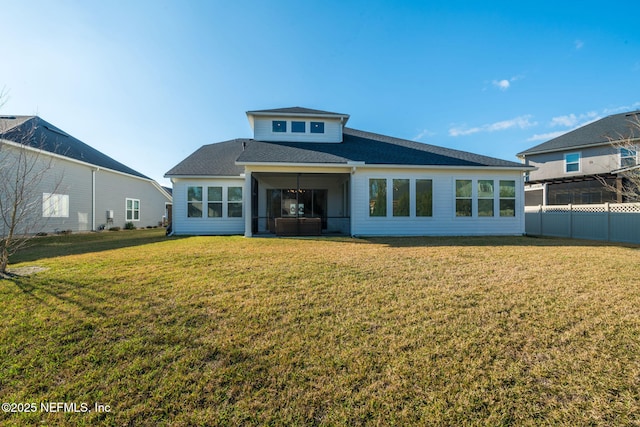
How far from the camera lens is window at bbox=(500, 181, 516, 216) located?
12008 millimetres

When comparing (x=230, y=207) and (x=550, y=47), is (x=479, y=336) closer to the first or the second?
(x=230, y=207)

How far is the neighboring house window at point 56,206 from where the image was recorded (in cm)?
1296

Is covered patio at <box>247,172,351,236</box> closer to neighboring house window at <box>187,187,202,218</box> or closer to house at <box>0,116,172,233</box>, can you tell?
neighboring house window at <box>187,187,202,218</box>

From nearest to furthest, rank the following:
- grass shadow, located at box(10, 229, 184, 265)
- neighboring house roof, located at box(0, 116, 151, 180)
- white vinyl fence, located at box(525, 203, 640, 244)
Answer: grass shadow, located at box(10, 229, 184, 265) < white vinyl fence, located at box(525, 203, 640, 244) < neighboring house roof, located at box(0, 116, 151, 180)

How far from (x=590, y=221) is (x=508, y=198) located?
3.85 m

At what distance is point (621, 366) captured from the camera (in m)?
2.47

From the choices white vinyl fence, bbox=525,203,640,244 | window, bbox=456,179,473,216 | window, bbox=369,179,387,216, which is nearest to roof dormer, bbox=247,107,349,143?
window, bbox=369,179,387,216

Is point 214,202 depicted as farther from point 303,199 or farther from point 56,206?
point 56,206

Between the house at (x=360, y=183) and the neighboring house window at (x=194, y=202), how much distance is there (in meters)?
0.05

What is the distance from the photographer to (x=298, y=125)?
547 inches

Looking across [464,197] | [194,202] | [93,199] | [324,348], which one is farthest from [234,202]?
[324,348]

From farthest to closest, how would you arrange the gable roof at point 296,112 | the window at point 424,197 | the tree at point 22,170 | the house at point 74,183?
the gable roof at point 296,112
the house at point 74,183
the window at point 424,197
the tree at point 22,170

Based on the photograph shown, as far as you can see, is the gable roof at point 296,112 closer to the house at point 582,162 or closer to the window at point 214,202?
the window at point 214,202

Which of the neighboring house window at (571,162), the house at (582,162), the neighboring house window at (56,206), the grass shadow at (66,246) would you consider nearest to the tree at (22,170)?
the neighboring house window at (56,206)
